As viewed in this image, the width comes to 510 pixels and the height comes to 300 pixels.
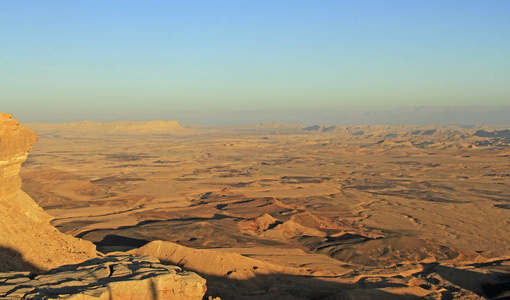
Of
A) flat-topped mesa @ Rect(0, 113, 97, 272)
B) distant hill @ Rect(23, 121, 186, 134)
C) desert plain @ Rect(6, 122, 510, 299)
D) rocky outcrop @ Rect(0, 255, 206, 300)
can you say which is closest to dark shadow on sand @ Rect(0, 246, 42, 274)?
flat-topped mesa @ Rect(0, 113, 97, 272)

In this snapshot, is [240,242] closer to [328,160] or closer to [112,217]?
[112,217]

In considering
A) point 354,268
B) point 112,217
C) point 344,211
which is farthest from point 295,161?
point 354,268

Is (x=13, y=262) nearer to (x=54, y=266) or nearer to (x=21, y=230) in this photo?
(x=54, y=266)

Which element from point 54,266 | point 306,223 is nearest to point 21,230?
point 54,266

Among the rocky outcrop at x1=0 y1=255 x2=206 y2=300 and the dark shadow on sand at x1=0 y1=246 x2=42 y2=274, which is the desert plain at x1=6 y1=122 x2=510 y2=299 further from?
the dark shadow on sand at x1=0 y1=246 x2=42 y2=274

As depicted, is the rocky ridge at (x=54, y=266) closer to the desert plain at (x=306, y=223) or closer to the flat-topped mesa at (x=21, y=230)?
the flat-topped mesa at (x=21, y=230)

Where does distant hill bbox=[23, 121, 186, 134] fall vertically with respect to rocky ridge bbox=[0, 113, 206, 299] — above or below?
below
